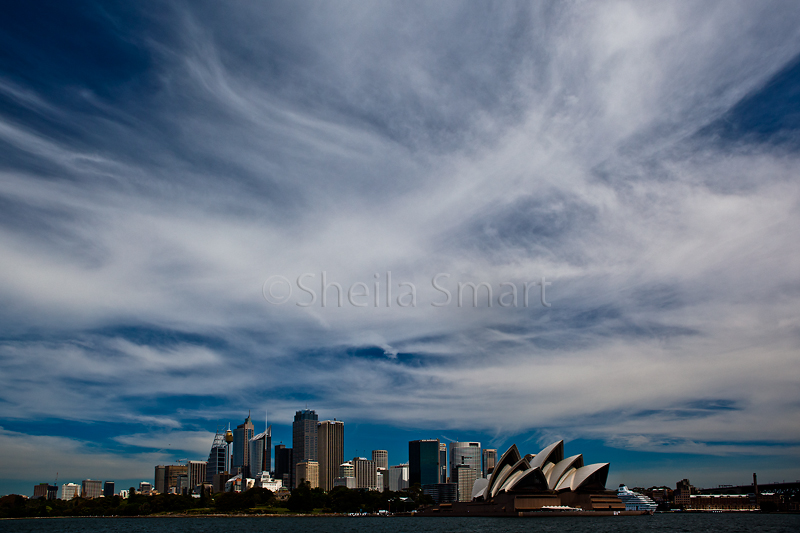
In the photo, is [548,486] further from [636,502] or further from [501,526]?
[636,502]

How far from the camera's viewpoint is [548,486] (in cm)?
12606

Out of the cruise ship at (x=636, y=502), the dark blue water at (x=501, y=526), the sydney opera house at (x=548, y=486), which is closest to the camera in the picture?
the dark blue water at (x=501, y=526)

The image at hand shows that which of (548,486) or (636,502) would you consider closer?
(548,486)

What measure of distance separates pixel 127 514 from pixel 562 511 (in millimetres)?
142392

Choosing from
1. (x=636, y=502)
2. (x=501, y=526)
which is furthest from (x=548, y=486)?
(x=636, y=502)

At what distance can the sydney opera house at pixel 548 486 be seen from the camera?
4887 inches

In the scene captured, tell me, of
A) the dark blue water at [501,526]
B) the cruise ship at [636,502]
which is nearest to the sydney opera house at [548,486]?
the dark blue water at [501,526]

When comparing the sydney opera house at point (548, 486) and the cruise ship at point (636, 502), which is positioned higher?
the sydney opera house at point (548, 486)

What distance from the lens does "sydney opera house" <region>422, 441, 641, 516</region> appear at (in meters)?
124

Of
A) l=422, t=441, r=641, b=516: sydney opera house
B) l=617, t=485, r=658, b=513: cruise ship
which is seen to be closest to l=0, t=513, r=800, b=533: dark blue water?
l=422, t=441, r=641, b=516: sydney opera house

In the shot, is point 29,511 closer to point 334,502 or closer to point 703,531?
point 334,502

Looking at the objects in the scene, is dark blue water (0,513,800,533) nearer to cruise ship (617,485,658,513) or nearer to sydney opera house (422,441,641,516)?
sydney opera house (422,441,641,516)

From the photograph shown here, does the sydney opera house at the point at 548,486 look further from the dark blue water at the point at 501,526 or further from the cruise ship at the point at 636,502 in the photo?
the cruise ship at the point at 636,502

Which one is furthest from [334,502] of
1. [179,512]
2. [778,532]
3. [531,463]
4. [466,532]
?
[778,532]
